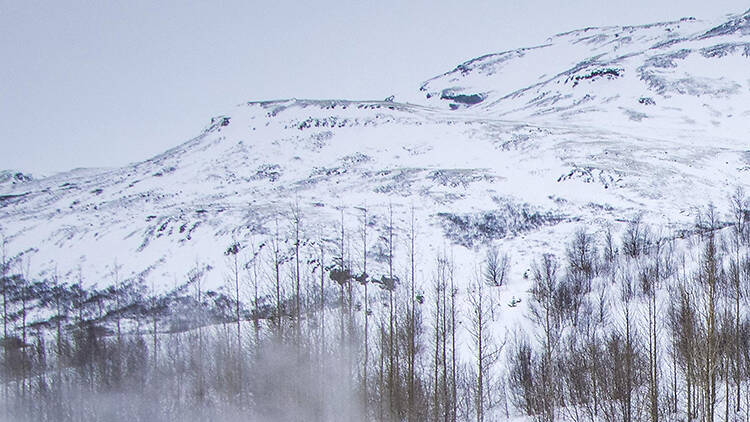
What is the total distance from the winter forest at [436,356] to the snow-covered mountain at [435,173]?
17.6 m

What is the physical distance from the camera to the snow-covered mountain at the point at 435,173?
234ft

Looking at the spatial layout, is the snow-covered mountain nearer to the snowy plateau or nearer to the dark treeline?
the snowy plateau

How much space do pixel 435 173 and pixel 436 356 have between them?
236 ft

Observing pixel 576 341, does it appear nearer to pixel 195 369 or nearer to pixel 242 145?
pixel 195 369

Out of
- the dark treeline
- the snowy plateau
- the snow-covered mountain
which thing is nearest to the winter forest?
the dark treeline

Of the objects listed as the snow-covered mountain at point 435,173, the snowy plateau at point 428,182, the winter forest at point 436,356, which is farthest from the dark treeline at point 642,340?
the snow-covered mountain at point 435,173

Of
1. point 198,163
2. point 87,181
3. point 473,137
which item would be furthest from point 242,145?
point 473,137

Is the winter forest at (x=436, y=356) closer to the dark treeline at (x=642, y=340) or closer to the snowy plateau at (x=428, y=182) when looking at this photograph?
the dark treeline at (x=642, y=340)

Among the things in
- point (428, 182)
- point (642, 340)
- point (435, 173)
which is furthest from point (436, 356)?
point (435, 173)

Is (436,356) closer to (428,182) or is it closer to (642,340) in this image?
(642,340)

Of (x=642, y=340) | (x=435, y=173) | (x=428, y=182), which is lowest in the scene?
(x=642, y=340)

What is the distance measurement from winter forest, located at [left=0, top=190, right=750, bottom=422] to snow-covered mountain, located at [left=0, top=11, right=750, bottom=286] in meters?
17.6

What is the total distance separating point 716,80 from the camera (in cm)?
14600

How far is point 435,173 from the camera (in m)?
98.2
